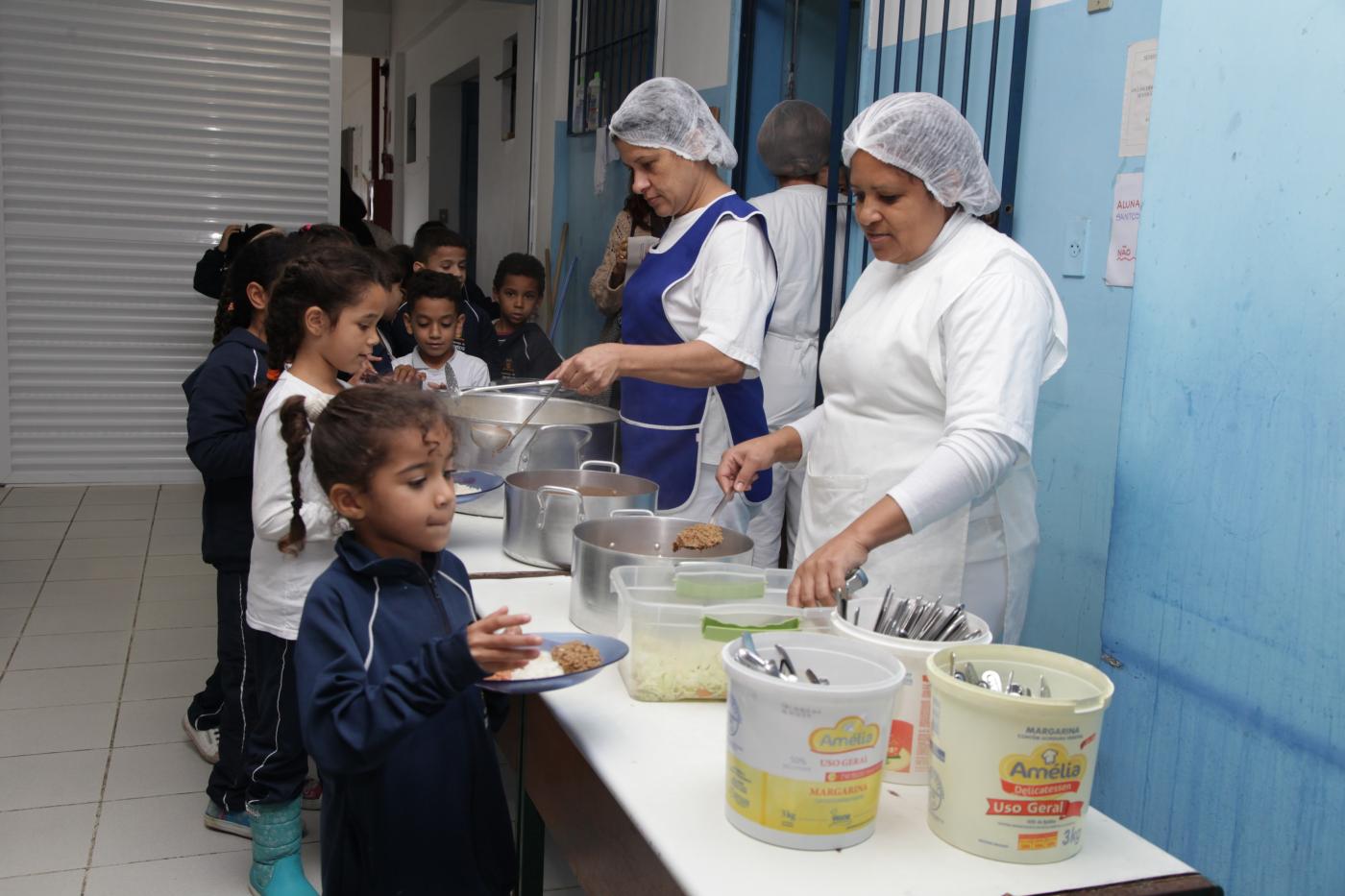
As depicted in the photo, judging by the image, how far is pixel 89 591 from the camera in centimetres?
410

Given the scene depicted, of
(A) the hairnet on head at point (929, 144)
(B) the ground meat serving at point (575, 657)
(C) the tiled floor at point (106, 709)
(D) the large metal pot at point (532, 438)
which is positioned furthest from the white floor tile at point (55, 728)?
(A) the hairnet on head at point (929, 144)

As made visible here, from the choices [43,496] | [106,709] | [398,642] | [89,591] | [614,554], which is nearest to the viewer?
[398,642]

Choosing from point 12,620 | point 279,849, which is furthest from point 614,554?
point 12,620

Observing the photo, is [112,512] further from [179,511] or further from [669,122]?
[669,122]

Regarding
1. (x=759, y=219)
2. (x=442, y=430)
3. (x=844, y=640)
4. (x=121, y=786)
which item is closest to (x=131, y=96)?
(x=121, y=786)

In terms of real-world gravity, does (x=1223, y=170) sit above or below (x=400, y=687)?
above

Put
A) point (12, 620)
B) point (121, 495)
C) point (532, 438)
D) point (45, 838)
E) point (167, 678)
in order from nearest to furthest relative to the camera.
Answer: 1. point (532, 438)
2. point (45, 838)
3. point (167, 678)
4. point (12, 620)
5. point (121, 495)

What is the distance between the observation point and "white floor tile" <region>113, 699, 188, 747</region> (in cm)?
297

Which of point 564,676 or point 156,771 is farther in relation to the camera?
point 156,771

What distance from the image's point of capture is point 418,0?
9492 millimetres

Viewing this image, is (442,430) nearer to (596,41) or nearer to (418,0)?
(596,41)

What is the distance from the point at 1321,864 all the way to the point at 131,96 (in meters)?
5.73

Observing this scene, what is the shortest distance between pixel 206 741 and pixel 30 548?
2.22m

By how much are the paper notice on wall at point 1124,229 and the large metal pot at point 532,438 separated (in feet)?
3.52
